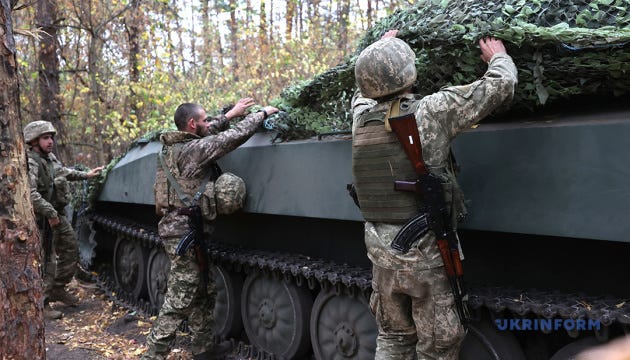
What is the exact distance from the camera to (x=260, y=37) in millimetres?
16500

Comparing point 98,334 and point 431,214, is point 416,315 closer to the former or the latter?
point 431,214

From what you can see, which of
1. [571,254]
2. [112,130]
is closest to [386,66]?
[571,254]

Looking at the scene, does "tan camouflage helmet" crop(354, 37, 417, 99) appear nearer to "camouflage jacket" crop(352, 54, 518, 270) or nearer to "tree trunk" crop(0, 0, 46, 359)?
"camouflage jacket" crop(352, 54, 518, 270)

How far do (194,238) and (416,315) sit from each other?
2.19 m

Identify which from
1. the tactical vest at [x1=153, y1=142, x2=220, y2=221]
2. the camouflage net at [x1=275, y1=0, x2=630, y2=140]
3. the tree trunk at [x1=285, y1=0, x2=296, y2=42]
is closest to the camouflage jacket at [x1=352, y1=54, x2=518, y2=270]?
the camouflage net at [x1=275, y1=0, x2=630, y2=140]

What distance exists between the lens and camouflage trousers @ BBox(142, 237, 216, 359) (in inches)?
180

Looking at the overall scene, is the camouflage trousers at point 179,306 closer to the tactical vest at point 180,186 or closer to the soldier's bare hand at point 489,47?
the tactical vest at point 180,186

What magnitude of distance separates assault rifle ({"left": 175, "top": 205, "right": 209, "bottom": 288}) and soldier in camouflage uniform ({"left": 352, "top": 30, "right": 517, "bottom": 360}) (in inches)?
75.1

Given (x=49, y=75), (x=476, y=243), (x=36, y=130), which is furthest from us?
(x=49, y=75)


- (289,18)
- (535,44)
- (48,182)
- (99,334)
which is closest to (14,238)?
(535,44)

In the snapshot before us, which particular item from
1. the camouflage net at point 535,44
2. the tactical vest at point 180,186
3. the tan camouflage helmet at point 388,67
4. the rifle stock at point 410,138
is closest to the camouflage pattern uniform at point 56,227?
the tactical vest at point 180,186

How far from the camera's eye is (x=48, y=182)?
658 centimetres

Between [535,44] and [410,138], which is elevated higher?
[535,44]

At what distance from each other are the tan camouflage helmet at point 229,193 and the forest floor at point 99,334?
1.44 meters
